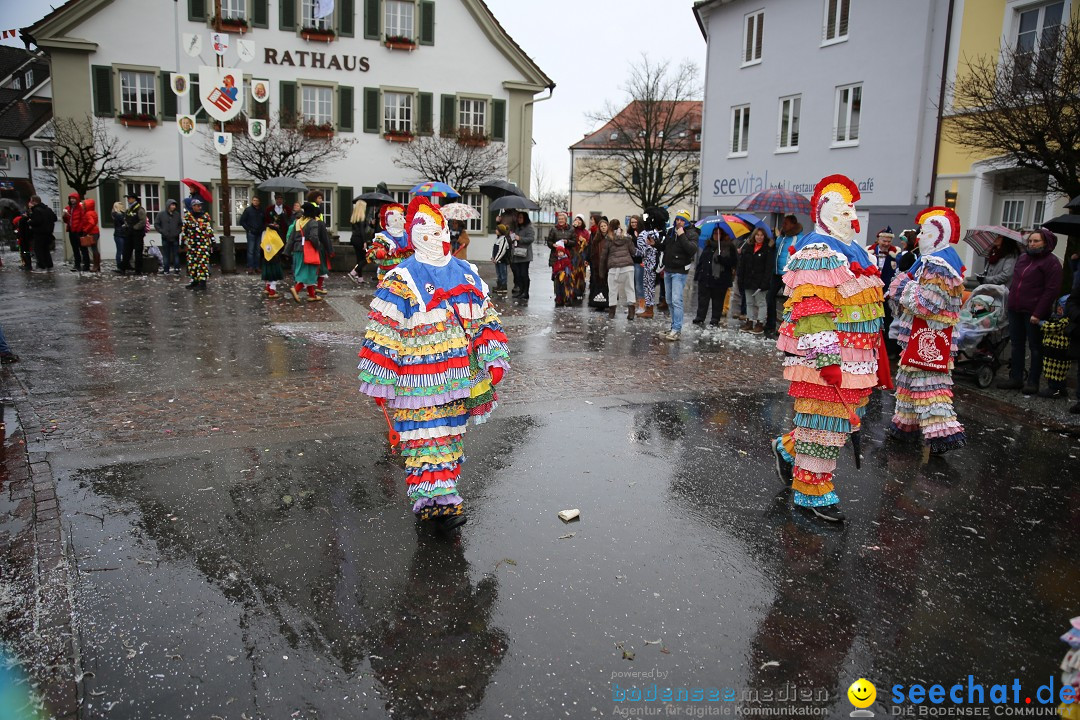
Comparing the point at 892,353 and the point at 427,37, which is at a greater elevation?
the point at 427,37

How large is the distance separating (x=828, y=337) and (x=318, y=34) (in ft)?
94.0

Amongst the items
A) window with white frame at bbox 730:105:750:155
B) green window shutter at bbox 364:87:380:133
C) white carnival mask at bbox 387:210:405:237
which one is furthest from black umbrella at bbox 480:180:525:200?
white carnival mask at bbox 387:210:405:237

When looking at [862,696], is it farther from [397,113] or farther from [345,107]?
[397,113]

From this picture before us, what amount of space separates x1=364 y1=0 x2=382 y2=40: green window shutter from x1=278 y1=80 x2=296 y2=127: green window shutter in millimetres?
3614

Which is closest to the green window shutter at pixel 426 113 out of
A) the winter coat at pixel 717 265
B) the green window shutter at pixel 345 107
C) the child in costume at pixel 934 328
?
the green window shutter at pixel 345 107

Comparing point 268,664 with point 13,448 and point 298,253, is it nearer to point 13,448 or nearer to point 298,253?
point 13,448

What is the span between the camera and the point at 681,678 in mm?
3320

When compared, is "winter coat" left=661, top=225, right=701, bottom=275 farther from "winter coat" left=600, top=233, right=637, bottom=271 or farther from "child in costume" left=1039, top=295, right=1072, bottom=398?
"child in costume" left=1039, top=295, right=1072, bottom=398

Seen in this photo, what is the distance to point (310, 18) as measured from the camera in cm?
2881

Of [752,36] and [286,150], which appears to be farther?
[286,150]

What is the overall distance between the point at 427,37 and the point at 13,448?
27884 millimetres

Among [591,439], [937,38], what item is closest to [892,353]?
[591,439]

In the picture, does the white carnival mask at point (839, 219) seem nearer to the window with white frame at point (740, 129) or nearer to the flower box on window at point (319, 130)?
the window with white frame at point (740, 129)

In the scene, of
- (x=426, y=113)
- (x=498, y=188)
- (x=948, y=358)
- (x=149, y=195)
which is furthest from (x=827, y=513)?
(x=149, y=195)
